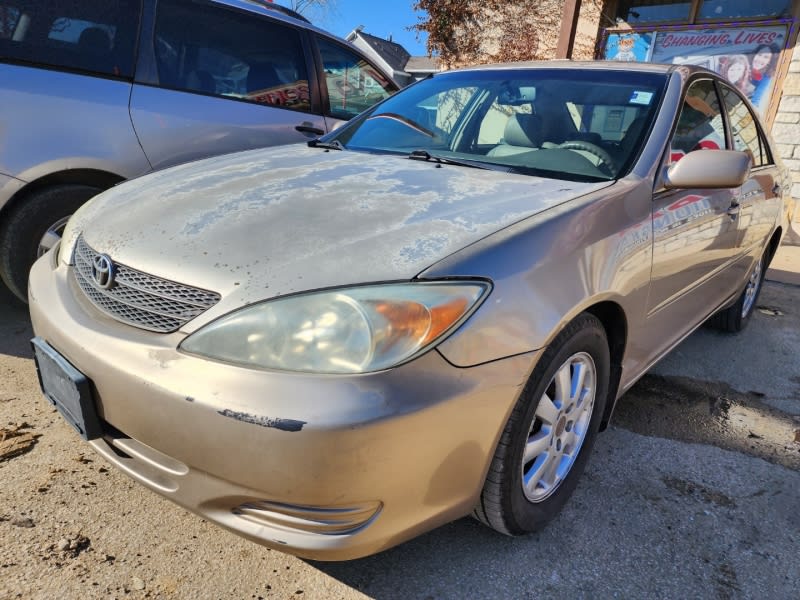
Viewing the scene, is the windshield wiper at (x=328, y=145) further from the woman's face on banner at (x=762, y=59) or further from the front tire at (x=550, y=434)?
the woman's face on banner at (x=762, y=59)

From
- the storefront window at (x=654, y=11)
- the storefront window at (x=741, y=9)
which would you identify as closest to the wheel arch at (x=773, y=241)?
the storefront window at (x=741, y=9)

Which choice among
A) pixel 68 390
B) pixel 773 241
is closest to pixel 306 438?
pixel 68 390

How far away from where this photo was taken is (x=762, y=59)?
7398 mm

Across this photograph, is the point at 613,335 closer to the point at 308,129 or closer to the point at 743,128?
the point at 743,128

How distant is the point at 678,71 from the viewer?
2551 millimetres

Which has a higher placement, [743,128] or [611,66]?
[611,66]

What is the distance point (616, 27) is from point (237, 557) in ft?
29.6

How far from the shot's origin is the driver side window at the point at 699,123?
7.86 ft

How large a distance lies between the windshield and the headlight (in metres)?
1.00

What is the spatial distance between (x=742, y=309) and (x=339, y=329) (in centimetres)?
352

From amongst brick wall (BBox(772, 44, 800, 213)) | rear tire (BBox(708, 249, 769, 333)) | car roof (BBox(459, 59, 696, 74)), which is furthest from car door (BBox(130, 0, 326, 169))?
brick wall (BBox(772, 44, 800, 213))

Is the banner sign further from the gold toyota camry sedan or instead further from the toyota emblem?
the toyota emblem

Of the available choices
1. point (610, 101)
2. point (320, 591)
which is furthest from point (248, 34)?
point (320, 591)

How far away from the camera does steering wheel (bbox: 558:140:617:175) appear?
2146 millimetres
